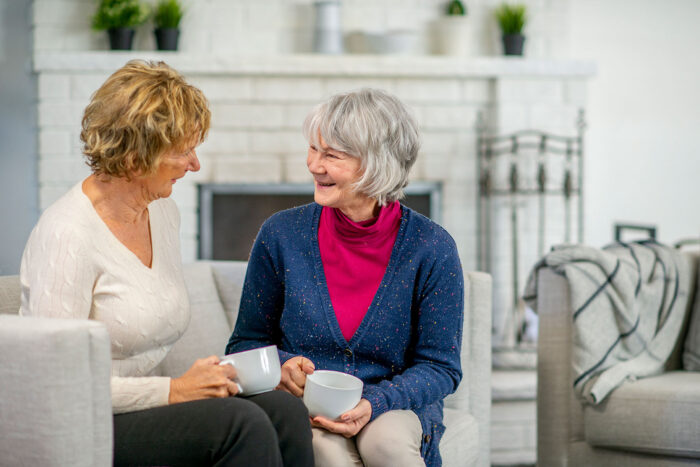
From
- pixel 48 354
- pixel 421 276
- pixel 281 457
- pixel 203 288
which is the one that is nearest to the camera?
pixel 48 354

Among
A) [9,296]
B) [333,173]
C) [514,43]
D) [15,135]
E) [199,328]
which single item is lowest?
[199,328]

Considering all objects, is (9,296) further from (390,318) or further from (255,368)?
(390,318)

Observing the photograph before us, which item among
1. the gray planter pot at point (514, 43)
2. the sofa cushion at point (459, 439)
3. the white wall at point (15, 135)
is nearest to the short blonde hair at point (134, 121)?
the sofa cushion at point (459, 439)

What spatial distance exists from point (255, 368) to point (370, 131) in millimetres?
523

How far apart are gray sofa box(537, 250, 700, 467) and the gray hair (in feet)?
2.39

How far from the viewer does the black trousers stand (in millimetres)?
1185

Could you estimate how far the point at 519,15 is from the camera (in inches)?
126

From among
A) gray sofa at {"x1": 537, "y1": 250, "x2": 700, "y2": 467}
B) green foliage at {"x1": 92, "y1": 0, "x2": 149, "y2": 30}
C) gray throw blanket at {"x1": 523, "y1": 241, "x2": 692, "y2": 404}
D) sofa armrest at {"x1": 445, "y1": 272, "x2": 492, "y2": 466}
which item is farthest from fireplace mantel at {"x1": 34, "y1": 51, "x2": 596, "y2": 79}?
sofa armrest at {"x1": 445, "y1": 272, "x2": 492, "y2": 466}

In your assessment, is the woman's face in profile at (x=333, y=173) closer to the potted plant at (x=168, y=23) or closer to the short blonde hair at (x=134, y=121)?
the short blonde hair at (x=134, y=121)

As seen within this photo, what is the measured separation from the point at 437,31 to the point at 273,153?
88cm

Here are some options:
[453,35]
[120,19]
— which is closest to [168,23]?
[120,19]

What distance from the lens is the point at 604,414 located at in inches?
76.2

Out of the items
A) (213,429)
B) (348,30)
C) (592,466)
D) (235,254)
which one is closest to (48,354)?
(213,429)

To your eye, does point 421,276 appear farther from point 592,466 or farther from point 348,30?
point 348,30
